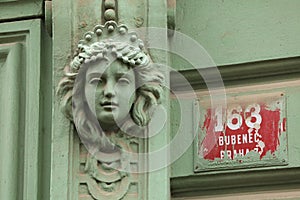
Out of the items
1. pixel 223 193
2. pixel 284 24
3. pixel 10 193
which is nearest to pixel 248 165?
pixel 223 193

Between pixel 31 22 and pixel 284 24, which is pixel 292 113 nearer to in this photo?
pixel 284 24

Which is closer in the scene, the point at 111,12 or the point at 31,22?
the point at 111,12

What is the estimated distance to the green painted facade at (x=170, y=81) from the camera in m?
4.21

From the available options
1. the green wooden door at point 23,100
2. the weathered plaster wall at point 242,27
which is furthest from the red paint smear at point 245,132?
the green wooden door at point 23,100

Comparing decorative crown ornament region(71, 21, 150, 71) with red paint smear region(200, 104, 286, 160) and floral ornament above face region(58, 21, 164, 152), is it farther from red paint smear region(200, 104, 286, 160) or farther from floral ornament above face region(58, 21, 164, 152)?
red paint smear region(200, 104, 286, 160)

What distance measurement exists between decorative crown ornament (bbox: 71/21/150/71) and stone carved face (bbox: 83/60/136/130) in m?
0.03

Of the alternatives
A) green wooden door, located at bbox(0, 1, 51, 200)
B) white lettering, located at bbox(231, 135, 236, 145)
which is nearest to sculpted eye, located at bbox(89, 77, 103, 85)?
green wooden door, located at bbox(0, 1, 51, 200)

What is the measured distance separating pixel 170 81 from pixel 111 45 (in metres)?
0.29

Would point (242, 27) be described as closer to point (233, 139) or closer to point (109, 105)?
point (233, 139)

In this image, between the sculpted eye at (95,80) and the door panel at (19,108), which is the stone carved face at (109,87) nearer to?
the sculpted eye at (95,80)

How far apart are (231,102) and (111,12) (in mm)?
456

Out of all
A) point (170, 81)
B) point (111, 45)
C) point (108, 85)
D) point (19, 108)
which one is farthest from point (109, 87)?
point (19, 108)

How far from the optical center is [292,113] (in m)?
4.27

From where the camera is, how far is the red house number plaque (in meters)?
4.25
